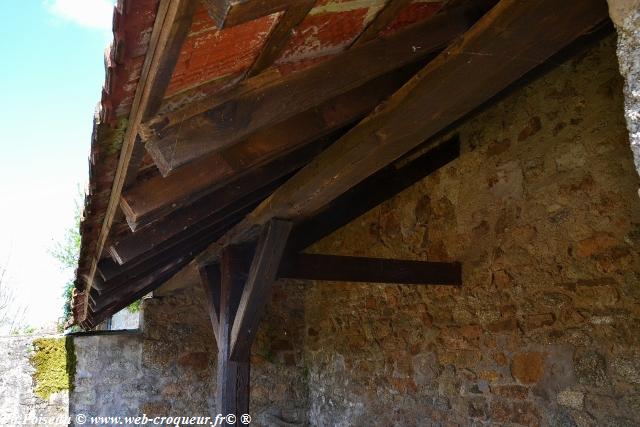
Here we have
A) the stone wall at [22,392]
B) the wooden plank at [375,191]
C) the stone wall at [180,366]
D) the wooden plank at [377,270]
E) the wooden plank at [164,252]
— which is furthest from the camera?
the stone wall at [180,366]

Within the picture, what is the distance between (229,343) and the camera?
2979 millimetres

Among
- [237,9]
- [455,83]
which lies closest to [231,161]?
[455,83]

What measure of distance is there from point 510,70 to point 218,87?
0.87 meters

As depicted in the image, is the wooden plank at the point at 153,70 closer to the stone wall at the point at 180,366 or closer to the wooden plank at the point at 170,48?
the wooden plank at the point at 170,48

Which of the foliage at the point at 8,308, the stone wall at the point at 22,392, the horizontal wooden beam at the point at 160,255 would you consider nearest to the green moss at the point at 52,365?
the stone wall at the point at 22,392

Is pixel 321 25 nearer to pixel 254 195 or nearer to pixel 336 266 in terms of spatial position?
pixel 254 195

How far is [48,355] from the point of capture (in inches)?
170

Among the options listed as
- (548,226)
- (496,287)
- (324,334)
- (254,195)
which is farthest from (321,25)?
(324,334)

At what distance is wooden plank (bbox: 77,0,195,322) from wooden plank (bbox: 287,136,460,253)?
5.67ft

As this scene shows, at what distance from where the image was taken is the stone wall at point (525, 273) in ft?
7.64

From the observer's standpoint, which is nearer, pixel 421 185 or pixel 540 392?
pixel 540 392

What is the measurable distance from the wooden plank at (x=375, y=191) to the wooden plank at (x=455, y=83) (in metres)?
1.01

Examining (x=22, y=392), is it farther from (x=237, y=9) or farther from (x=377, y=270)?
(x=237, y=9)

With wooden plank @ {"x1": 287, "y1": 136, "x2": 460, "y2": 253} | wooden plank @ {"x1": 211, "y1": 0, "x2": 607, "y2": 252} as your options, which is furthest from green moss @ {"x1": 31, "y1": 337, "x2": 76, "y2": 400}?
wooden plank @ {"x1": 211, "y1": 0, "x2": 607, "y2": 252}
